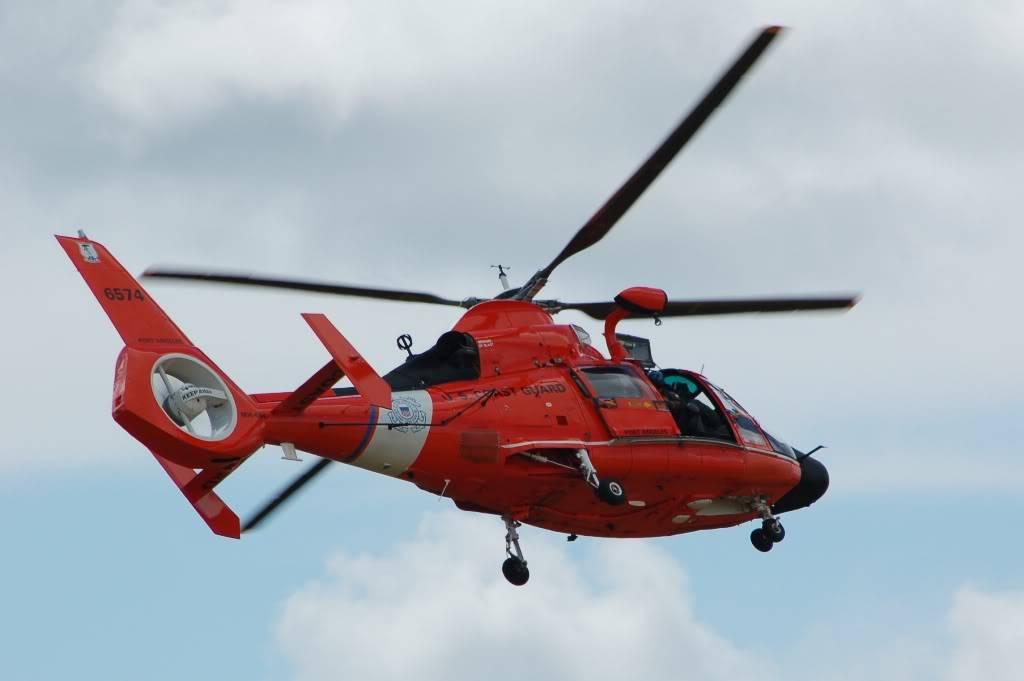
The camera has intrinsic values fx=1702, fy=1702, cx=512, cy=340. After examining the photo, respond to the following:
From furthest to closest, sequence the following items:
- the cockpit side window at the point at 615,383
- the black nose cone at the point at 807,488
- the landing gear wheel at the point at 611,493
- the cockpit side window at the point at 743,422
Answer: the black nose cone at the point at 807,488
the cockpit side window at the point at 743,422
the cockpit side window at the point at 615,383
the landing gear wheel at the point at 611,493

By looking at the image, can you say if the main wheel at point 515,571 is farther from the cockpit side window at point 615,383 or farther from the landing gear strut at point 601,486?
the cockpit side window at point 615,383

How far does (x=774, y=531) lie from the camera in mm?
29312

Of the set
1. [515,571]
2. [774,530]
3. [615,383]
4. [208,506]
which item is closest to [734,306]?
[615,383]

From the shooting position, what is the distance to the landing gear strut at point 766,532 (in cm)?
2931

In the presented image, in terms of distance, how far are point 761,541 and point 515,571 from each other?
5.19 metres

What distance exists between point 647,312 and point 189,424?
28.5 ft

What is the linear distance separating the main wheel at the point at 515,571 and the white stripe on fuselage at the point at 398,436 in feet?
8.42

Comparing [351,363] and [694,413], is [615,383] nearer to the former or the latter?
[694,413]

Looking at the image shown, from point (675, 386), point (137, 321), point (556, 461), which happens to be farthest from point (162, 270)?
point (675, 386)

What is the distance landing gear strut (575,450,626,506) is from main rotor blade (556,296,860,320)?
12.2 feet

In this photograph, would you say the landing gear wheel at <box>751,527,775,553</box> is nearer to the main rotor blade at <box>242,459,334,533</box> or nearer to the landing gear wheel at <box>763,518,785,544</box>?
the landing gear wheel at <box>763,518,785,544</box>

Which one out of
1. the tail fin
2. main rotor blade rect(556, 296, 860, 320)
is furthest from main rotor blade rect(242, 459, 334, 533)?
main rotor blade rect(556, 296, 860, 320)

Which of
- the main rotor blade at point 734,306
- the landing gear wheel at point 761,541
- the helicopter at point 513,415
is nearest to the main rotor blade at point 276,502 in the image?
the helicopter at point 513,415

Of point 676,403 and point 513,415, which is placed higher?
point 676,403
